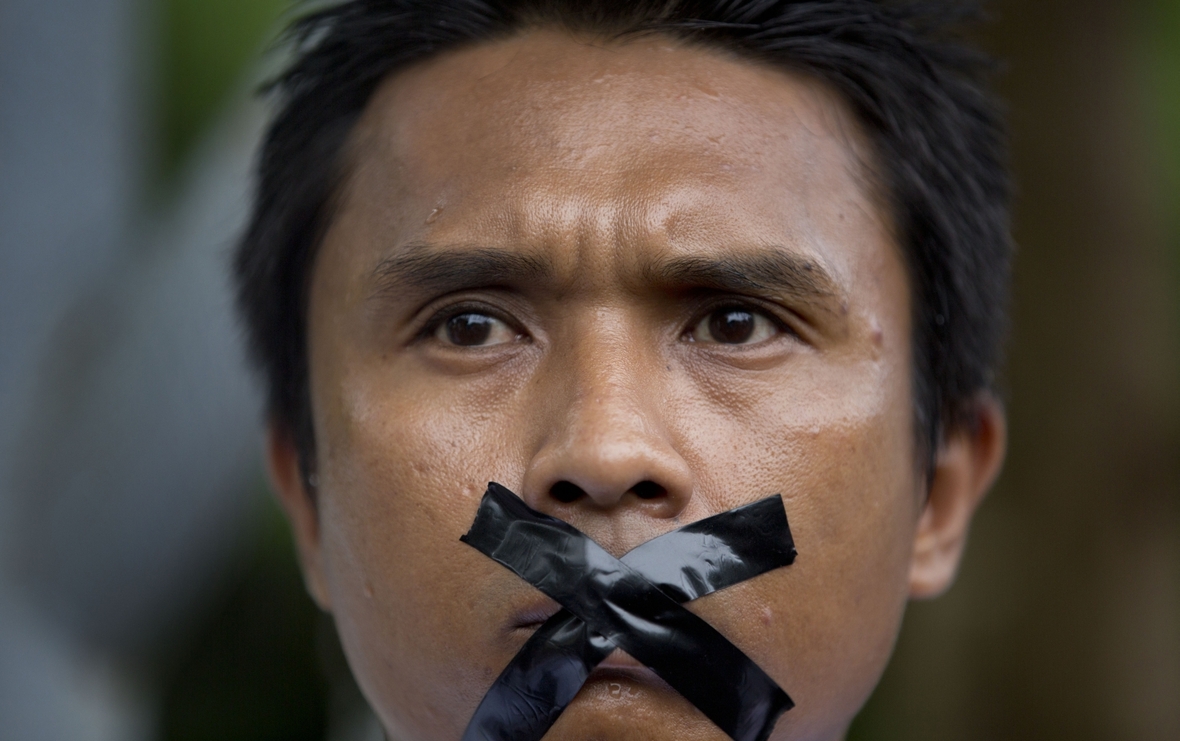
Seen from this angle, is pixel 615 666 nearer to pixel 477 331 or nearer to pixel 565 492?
pixel 565 492

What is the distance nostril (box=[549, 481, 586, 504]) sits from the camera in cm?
166

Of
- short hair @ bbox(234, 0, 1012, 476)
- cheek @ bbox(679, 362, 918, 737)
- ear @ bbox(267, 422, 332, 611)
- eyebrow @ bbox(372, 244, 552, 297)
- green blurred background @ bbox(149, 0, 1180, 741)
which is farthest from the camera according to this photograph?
green blurred background @ bbox(149, 0, 1180, 741)

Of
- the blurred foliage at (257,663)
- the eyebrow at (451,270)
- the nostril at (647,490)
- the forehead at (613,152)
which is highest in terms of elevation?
the forehead at (613,152)

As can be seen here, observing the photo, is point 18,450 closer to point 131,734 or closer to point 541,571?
point 131,734

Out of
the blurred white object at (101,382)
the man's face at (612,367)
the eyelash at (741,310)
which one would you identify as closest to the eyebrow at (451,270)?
the man's face at (612,367)

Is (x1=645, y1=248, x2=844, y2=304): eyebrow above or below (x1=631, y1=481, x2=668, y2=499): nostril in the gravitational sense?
above

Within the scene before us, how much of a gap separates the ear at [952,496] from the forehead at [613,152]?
60 centimetres

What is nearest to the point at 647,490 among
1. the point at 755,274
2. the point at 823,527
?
the point at 823,527

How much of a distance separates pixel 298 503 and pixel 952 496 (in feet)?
4.54

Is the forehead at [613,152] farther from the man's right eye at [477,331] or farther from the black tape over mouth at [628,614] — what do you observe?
the black tape over mouth at [628,614]

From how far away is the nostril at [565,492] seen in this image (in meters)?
1.66

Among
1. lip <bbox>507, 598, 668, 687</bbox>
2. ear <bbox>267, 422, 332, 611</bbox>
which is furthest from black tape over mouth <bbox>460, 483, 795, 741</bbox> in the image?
ear <bbox>267, 422, 332, 611</bbox>

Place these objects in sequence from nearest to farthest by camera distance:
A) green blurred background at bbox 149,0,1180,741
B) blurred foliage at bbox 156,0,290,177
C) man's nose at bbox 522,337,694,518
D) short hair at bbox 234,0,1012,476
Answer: man's nose at bbox 522,337,694,518 < short hair at bbox 234,0,1012,476 < green blurred background at bbox 149,0,1180,741 < blurred foliage at bbox 156,0,290,177

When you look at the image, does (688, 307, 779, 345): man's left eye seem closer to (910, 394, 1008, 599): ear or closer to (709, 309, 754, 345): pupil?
(709, 309, 754, 345): pupil
